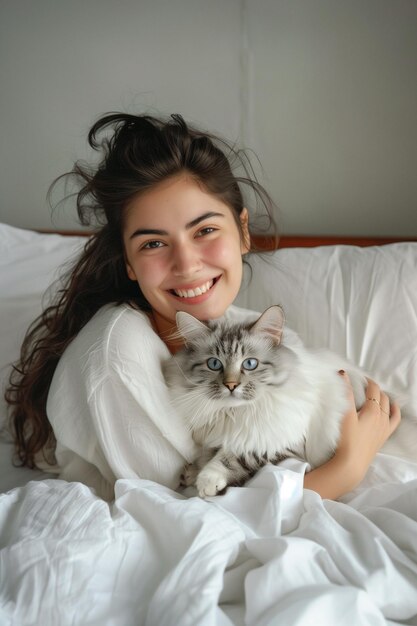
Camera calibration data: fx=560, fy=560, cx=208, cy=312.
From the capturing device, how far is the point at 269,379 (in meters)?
1.28

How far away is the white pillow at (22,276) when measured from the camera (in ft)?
6.17

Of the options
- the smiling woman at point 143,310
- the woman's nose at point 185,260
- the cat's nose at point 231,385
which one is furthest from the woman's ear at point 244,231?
the cat's nose at point 231,385

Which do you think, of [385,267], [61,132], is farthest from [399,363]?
[61,132]

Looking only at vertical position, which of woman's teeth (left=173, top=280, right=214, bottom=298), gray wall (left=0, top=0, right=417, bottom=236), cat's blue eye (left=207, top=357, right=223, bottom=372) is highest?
gray wall (left=0, top=0, right=417, bottom=236)

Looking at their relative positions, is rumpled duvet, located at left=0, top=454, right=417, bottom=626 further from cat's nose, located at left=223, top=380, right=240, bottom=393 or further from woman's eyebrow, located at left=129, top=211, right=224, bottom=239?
woman's eyebrow, located at left=129, top=211, right=224, bottom=239

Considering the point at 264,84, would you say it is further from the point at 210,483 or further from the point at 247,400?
the point at 210,483

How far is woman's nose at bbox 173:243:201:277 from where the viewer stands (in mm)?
1324

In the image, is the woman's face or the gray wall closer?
the woman's face

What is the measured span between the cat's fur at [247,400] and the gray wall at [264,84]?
1.18 metres

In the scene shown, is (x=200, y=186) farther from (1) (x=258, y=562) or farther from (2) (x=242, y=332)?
(1) (x=258, y=562)

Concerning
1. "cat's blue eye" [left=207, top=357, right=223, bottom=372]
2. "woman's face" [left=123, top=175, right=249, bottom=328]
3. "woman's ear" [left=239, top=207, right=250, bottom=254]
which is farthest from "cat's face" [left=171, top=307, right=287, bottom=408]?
"woman's ear" [left=239, top=207, right=250, bottom=254]

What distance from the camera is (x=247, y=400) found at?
1246mm

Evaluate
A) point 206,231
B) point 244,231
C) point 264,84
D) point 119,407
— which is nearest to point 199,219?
point 206,231

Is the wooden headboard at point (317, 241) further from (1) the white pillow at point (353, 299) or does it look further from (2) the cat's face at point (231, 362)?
(2) the cat's face at point (231, 362)
